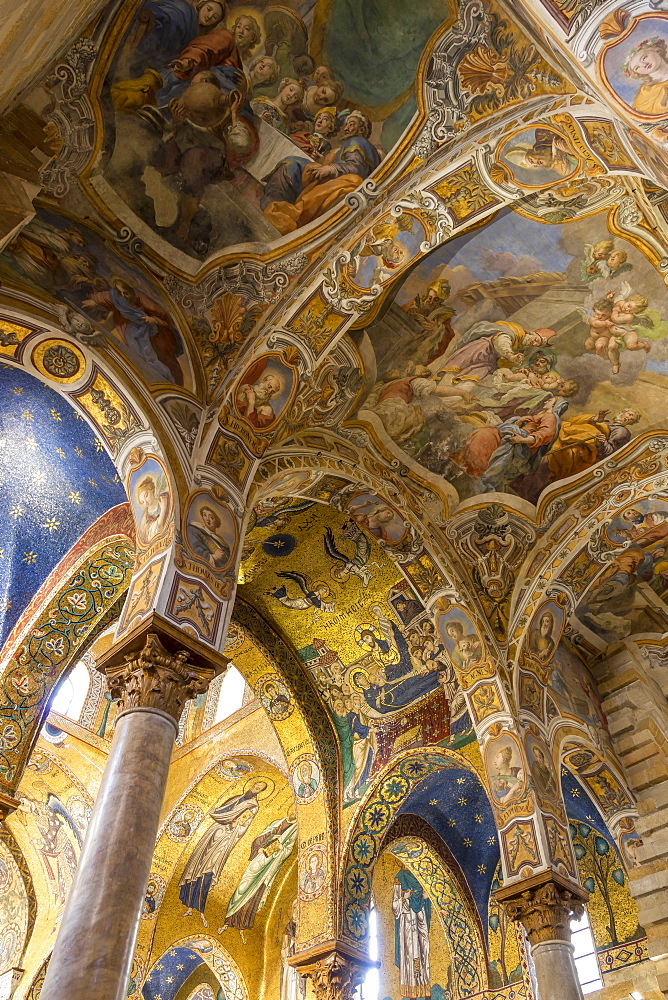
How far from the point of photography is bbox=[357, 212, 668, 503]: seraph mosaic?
796 centimetres

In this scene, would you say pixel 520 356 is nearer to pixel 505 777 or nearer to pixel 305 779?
pixel 505 777

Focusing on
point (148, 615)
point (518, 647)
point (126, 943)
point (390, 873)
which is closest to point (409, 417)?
point (518, 647)

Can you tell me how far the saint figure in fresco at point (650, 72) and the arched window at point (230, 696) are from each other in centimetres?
1075

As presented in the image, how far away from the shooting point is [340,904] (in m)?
9.16

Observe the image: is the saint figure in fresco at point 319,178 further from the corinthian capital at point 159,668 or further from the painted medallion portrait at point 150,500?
the corinthian capital at point 159,668

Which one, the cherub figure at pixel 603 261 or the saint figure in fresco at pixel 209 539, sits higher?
the cherub figure at pixel 603 261

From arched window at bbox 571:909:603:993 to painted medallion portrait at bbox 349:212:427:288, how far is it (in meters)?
8.36

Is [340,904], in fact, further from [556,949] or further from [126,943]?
[126,943]

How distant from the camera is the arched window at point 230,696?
1414 cm

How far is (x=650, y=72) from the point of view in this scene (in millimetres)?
4902

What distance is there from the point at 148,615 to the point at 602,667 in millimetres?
7438

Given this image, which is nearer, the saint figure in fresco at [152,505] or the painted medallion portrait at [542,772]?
the saint figure in fresco at [152,505]

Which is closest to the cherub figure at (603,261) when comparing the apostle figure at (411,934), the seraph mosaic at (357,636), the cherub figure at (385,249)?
the cherub figure at (385,249)

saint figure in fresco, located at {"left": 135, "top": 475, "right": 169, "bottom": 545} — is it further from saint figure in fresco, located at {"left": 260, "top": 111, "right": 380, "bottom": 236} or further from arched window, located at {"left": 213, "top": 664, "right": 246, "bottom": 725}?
arched window, located at {"left": 213, "top": 664, "right": 246, "bottom": 725}
